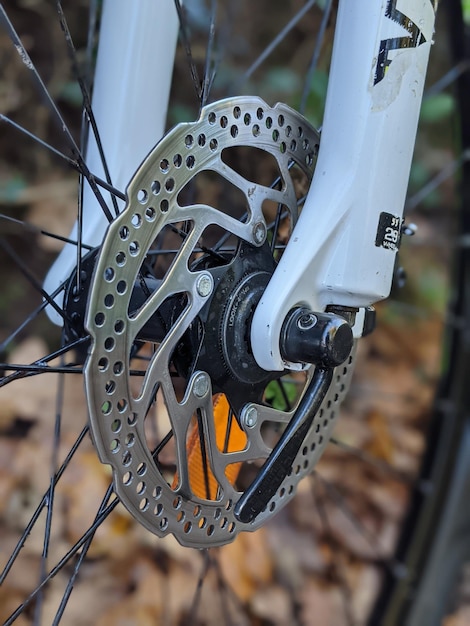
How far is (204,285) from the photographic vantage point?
1.34 feet

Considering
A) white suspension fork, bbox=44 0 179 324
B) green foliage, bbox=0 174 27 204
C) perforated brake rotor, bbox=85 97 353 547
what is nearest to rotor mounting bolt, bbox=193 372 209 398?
perforated brake rotor, bbox=85 97 353 547

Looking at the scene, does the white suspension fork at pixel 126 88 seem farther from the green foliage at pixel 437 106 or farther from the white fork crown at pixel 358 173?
the green foliage at pixel 437 106

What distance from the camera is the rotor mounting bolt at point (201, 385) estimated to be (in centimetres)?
42

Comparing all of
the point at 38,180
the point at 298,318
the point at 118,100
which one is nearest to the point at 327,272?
the point at 298,318

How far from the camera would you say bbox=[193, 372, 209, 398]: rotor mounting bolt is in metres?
0.42

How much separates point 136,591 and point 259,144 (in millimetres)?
643

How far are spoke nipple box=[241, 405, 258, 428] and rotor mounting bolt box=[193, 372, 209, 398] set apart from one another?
0.05 meters

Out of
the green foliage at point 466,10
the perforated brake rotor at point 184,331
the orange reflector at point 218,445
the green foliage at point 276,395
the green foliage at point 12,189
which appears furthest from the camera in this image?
the green foliage at point 12,189

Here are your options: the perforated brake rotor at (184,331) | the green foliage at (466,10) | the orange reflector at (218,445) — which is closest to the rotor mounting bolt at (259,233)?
the perforated brake rotor at (184,331)

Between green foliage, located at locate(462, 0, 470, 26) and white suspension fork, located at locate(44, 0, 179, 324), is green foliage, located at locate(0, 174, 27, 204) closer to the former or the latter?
white suspension fork, located at locate(44, 0, 179, 324)

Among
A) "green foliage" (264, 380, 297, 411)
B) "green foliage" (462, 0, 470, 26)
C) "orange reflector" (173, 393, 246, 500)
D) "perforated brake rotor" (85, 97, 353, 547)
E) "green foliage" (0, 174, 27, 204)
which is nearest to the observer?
"perforated brake rotor" (85, 97, 353, 547)

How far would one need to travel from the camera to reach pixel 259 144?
1.44 ft

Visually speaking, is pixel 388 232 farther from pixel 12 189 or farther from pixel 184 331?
pixel 12 189

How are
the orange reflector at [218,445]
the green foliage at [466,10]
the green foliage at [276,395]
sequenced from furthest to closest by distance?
the green foliage at [466,10], the green foliage at [276,395], the orange reflector at [218,445]
